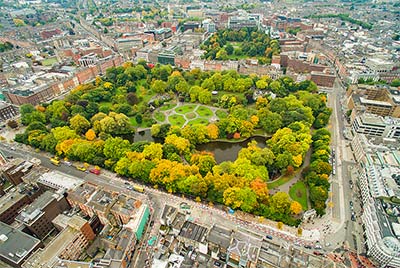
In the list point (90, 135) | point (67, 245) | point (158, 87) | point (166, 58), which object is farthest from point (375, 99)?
point (67, 245)

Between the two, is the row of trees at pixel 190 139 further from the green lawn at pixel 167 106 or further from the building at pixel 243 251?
the building at pixel 243 251

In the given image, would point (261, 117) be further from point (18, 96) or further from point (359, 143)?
point (18, 96)

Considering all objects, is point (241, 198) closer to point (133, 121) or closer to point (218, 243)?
point (218, 243)

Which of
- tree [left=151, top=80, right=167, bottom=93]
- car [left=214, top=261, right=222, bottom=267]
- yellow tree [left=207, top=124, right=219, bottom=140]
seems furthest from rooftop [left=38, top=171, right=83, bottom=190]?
tree [left=151, top=80, right=167, bottom=93]

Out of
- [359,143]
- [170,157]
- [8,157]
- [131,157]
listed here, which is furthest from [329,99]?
[8,157]

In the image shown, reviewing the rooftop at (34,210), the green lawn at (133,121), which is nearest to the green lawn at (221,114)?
the green lawn at (133,121)

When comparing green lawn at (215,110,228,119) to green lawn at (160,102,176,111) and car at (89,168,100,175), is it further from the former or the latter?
car at (89,168,100,175)
